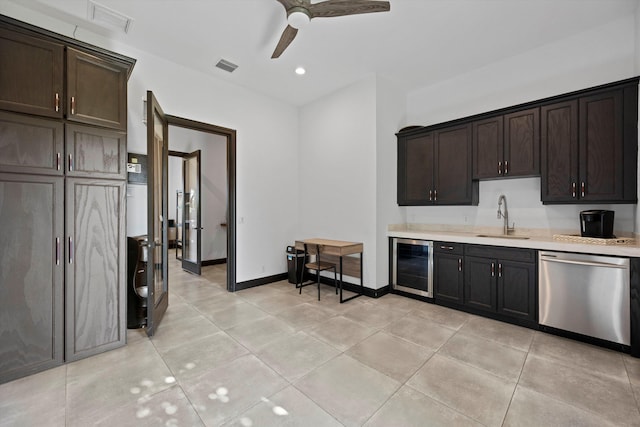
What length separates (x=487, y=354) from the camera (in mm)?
2504

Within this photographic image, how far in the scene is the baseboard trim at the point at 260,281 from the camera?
449 centimetres

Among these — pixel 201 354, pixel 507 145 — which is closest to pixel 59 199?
pixel 201 354

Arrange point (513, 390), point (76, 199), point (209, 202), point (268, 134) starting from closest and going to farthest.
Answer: point (513, 390) < point (76, 199) < point (268, 134) < point (209, 202)

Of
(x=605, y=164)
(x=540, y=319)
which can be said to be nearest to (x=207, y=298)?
(x=540, y=319)

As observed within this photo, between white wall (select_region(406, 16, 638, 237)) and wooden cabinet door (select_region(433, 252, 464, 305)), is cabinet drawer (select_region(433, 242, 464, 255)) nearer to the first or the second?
wooden cabinet door (select_region(433, 252, 464, 305))

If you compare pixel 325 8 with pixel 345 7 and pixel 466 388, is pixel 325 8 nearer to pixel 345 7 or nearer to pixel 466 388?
pixel 345 7

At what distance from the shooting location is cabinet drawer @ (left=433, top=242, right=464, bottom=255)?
11.7 feet

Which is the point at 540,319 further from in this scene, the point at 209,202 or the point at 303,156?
the point at 209,202

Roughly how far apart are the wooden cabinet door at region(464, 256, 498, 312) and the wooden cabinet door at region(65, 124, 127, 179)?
13.4 ft

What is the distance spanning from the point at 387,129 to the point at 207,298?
382cm

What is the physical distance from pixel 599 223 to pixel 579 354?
51.9 inches

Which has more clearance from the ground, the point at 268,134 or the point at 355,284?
the point at 268,134

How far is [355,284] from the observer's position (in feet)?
14.2

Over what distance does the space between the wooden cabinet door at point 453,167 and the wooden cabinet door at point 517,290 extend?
1058mm
